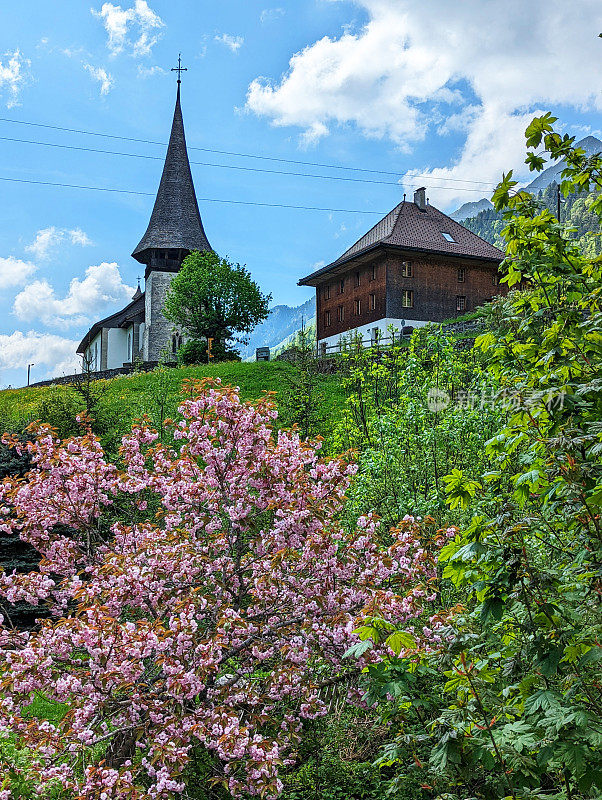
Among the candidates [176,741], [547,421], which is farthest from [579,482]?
[176,741]

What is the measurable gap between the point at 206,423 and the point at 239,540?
1.10 meters

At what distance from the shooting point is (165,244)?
181ft

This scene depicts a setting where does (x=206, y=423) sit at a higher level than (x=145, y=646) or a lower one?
higher

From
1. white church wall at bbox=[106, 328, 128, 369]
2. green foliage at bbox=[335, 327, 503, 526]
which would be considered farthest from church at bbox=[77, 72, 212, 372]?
green foliage at bbox=[335, 327, 503, 526]

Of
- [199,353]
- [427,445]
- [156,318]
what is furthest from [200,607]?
[156,318]

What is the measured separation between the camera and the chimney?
47.6m

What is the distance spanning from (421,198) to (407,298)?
9258 mm

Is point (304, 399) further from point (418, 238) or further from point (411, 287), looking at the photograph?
point (418, 238)

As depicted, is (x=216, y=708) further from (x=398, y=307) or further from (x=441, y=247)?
(x=441, y=247)

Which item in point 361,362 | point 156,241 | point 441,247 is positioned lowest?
point 361,362

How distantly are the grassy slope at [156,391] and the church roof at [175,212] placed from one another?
72.9 feet

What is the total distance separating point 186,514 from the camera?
6691 mm

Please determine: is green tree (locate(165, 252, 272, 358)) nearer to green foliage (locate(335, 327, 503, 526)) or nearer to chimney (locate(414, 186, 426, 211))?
chimney (locate(414, 186, 426, 211))

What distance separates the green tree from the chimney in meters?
12.1
